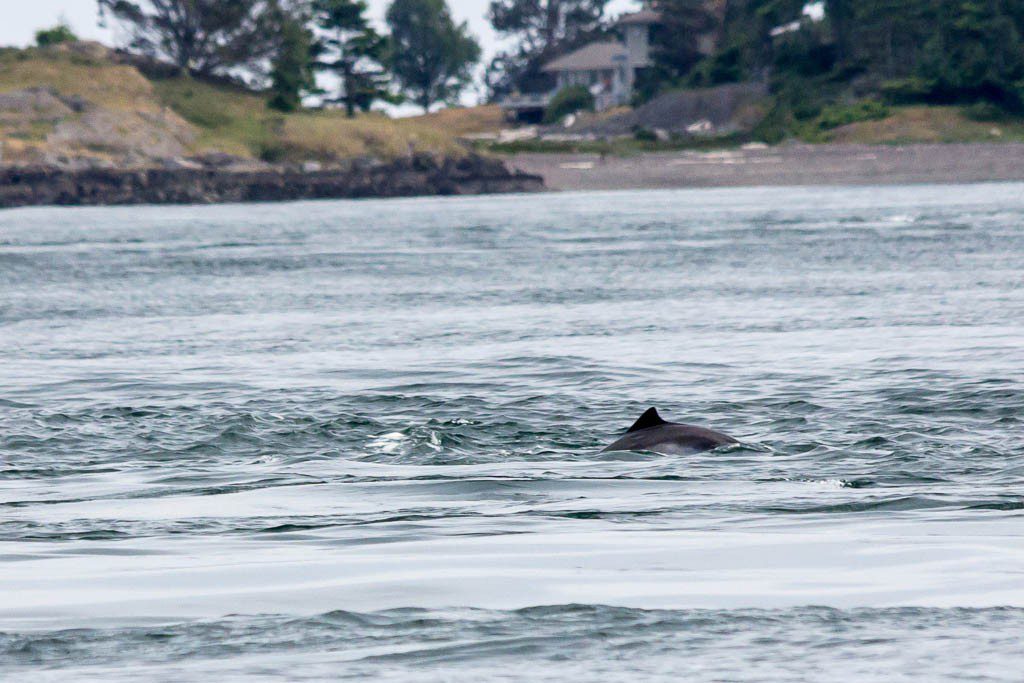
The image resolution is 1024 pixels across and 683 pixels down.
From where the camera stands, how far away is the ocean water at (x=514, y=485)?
809 centimetres

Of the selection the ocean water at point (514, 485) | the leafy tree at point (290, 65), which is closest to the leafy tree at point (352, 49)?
the leafy tree at point (290, 65)

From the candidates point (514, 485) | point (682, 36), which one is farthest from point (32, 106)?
point (514, 485)

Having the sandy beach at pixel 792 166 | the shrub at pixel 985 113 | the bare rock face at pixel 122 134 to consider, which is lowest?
the sandy beach at pixel 792 166

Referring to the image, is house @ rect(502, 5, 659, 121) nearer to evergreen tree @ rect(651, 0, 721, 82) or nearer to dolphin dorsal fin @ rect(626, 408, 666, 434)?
evergreen tree @ rect(651, 0, 721, 82)

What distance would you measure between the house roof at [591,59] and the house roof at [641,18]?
3.96 meters

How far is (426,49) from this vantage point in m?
166

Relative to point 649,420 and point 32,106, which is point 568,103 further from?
point 649,420

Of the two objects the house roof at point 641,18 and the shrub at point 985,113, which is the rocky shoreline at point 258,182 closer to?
the shrub at point 985,113

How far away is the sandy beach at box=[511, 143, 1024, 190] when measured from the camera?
99.0 metres

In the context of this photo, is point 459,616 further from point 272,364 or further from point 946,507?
point 272,364

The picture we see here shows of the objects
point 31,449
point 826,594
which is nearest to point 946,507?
point 826,594

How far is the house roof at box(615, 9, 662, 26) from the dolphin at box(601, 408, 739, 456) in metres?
125

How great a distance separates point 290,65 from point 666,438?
10692 cm

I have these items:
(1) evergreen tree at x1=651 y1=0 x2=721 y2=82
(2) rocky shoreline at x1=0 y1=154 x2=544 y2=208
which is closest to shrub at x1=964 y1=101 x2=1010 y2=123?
(2) rocky shoreline at x1=0 y1=154 x2=544 y2=208
